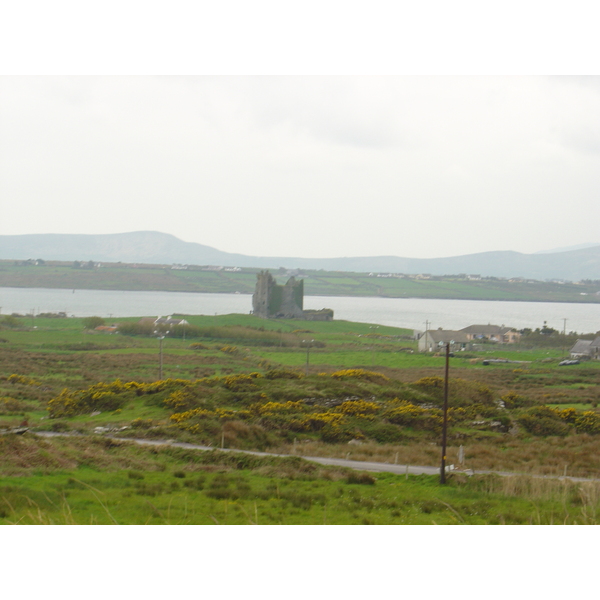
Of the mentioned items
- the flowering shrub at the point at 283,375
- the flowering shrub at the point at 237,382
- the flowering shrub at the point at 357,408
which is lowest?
the flowering shrub at the point at 357,408

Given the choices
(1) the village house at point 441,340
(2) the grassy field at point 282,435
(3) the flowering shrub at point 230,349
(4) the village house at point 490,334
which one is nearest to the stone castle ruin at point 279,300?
(4) the village house at point 490,334

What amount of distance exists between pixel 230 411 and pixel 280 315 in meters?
53.3

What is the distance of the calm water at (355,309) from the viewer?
243 feet

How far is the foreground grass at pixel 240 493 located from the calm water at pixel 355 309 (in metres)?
53.5

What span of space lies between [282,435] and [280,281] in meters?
110

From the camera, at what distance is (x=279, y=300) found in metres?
74.9

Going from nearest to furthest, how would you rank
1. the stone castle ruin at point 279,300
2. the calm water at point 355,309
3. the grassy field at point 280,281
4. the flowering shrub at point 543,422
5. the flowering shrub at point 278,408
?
1. the flowering shrub at point 278,408
2. the flowering shrub at point 543,422
3. the stone castle ruin at point 279,300
4. the calm water at point 355,309
5. the grassy field at point 280,281

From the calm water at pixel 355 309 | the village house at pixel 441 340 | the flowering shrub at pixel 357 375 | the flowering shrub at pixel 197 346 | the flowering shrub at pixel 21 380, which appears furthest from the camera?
the calm water at pixel 355 309

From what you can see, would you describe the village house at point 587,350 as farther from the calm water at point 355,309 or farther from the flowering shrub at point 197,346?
the flowering shrub at point 197,346

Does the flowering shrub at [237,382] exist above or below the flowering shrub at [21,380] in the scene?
above

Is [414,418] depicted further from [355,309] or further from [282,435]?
[355,309]

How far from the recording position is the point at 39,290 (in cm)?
12138

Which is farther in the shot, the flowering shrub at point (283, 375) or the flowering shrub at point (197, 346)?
the flowering shrub at point (197, 346)

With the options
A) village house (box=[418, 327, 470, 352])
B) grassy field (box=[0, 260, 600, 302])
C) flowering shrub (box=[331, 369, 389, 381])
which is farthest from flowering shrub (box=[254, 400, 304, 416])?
grassy field (box=[0, 260, 600, 302])
